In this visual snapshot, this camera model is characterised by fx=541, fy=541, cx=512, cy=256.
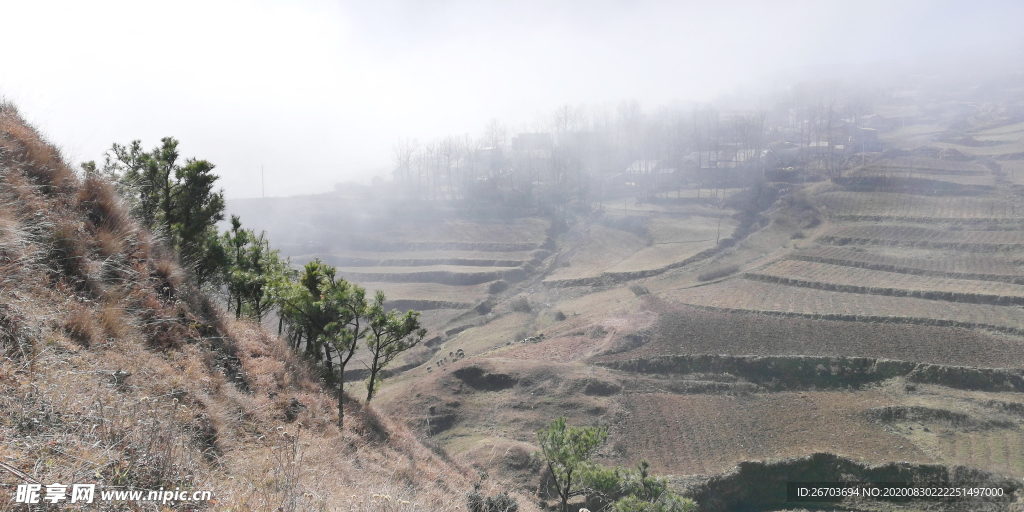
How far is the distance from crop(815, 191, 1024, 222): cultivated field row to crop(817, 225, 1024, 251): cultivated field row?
3.38 metres

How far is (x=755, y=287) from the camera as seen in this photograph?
4466 centimetres

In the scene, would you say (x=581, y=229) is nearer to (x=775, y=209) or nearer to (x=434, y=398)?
(x=775, y=209)

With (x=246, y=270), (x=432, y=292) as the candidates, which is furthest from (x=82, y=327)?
(x=432, y=292)

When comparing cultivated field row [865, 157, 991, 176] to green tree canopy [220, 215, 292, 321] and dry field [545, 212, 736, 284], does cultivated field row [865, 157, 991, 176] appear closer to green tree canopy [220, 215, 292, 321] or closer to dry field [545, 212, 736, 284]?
dry field [545, 212, 736, 284]

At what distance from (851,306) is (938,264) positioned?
46.6ft

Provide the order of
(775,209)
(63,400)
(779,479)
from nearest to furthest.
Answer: (63,400) → (779,479) → (775,209)

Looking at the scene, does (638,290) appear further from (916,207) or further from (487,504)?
(487,504)

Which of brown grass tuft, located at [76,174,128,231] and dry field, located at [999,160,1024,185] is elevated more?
dry field, located at [999,160,1024,185]

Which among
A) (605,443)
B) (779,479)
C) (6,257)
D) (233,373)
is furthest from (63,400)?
(779,479)

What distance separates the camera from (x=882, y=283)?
41875 mm

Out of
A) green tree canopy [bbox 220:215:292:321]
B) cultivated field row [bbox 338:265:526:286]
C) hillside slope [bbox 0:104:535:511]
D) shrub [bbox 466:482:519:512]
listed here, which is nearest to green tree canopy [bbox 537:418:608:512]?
shrub [bbox 466:482:519:512]

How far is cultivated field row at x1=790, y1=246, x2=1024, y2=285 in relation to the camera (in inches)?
1633

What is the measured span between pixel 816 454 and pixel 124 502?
2365 centimetres

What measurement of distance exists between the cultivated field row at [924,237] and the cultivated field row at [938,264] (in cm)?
231
